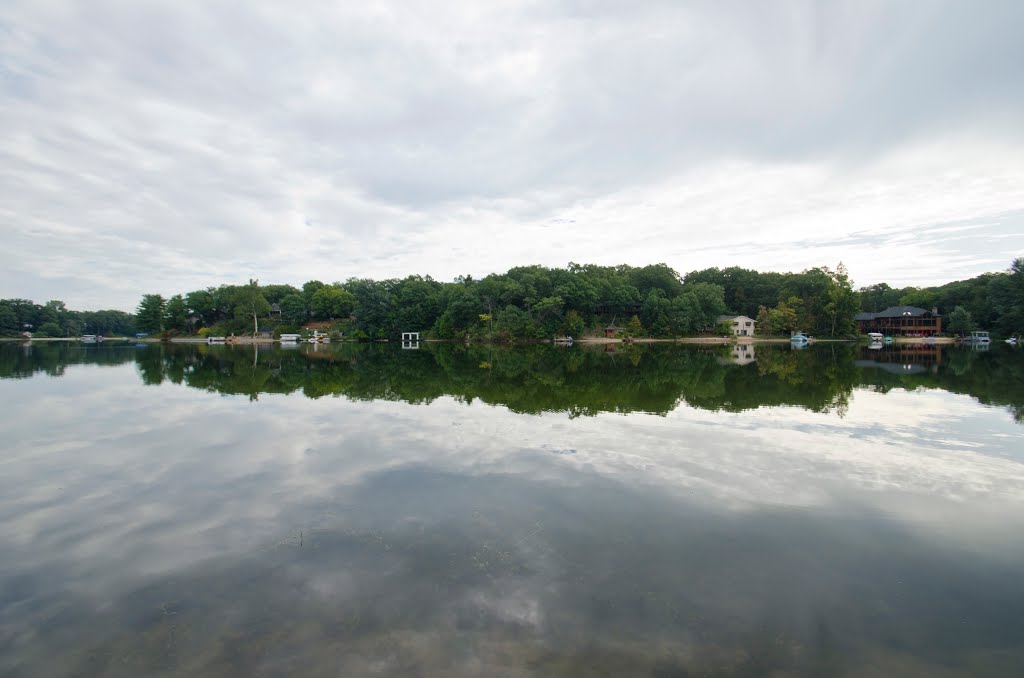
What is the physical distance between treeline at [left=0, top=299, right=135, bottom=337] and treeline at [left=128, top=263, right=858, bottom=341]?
20.3 m

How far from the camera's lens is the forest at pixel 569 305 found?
7019cm

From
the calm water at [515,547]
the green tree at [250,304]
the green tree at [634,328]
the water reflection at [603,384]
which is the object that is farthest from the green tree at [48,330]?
the calm water at [515,547]

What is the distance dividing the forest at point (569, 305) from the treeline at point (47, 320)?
0.76 meters

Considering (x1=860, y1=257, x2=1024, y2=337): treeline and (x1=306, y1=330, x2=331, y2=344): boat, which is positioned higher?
(x1=860, y1=257, x2=1024, y2=337): treeline

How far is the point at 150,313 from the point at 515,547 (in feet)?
331

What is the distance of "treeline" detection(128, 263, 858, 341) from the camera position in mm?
69750

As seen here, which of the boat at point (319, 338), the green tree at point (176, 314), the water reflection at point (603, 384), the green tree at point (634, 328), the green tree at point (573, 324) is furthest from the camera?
the green tree at point (176, 314)

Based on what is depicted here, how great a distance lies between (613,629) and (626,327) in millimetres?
72760

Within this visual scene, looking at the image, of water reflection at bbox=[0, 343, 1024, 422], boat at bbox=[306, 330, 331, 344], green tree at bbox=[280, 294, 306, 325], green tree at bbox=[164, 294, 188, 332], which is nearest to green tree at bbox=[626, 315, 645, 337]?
boat at bbox=[306, 330, 331, 344]

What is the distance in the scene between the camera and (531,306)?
6950 cm

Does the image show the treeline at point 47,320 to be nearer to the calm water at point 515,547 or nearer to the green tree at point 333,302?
the green tree at point 333,302

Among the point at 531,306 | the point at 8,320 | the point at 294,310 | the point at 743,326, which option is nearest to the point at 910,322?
the point at 743,326

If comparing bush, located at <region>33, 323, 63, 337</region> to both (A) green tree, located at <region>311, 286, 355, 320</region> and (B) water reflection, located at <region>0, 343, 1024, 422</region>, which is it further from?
(B) water reflection, located at <region>0, 343, 1024, 422</region>

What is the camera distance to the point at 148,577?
15.7 ft
